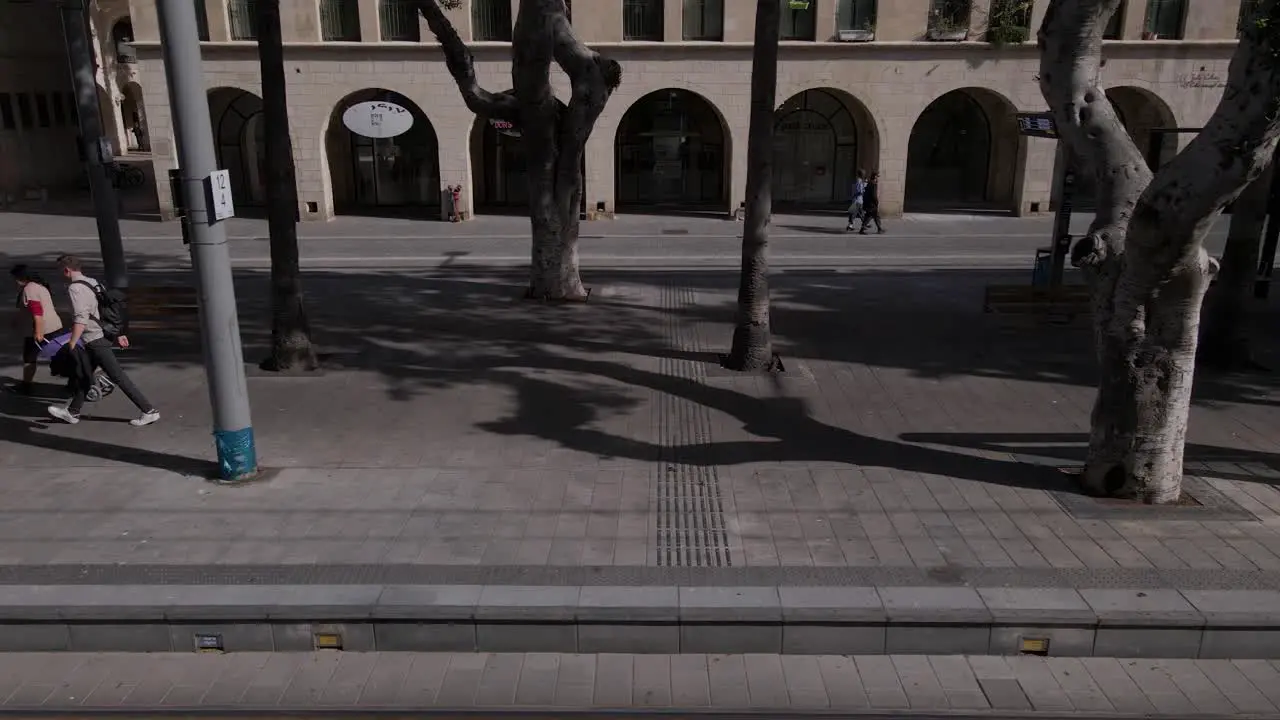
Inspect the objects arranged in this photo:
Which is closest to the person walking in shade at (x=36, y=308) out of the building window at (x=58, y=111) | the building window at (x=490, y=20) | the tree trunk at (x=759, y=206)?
the tree trunk at (x=759, y=206)

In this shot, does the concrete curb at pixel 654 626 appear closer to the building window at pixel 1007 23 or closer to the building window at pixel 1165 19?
the building window at pixel 1007 23

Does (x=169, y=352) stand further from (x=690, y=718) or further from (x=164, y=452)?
(x=690, y=718)

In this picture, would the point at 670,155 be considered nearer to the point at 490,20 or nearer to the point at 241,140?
the point at 490,20

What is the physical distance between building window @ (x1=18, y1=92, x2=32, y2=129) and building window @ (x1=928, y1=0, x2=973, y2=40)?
95.1 feet

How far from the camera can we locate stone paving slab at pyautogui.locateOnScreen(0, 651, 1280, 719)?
4.86m

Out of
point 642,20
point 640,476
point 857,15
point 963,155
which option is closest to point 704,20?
point 642,20

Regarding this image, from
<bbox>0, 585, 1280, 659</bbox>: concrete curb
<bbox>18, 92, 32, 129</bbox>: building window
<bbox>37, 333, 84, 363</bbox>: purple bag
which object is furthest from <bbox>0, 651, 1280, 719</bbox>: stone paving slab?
<bbox>18, 92, 32, 129</bbox>: building window

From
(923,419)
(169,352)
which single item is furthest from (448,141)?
(923,419)

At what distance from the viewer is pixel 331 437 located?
8.66m

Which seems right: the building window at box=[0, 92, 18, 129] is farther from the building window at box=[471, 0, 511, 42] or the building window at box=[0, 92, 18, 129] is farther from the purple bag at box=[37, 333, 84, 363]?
the purple bag at box=[37, 333, 84, 363]

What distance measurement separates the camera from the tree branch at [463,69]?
12.2m

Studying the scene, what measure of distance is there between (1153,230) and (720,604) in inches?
147

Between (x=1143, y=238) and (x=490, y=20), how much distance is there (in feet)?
67.5

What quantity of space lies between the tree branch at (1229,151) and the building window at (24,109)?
35.4 meters
